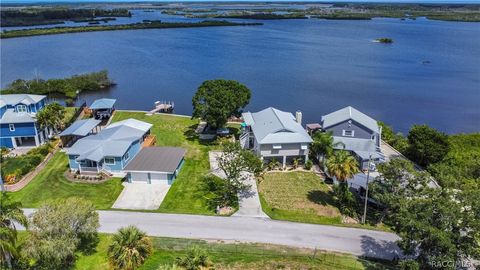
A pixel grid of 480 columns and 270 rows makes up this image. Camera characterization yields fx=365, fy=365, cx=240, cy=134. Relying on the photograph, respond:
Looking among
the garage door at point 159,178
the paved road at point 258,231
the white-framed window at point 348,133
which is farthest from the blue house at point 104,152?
the white-framed window at point 348,133

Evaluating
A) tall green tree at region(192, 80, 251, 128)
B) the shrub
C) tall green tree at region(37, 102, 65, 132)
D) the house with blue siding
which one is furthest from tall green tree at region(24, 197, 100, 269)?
the house with blue siding

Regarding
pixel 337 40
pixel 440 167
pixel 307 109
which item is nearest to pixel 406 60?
pixel 337 40

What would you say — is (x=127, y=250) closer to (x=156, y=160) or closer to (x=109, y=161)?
(x=156, y=160)

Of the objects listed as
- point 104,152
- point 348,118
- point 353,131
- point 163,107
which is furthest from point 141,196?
point 163,107

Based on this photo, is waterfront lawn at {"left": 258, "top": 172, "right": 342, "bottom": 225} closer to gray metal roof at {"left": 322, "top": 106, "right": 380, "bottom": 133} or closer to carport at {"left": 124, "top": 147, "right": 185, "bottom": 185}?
gray metal roof at {"left": 322, "top": 106, "right": 380, "bottom": 133}

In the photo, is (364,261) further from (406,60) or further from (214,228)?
(406,60)

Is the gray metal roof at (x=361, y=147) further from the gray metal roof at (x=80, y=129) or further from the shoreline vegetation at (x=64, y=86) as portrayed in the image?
the shoreline vegetation at (x=64, y=86)
